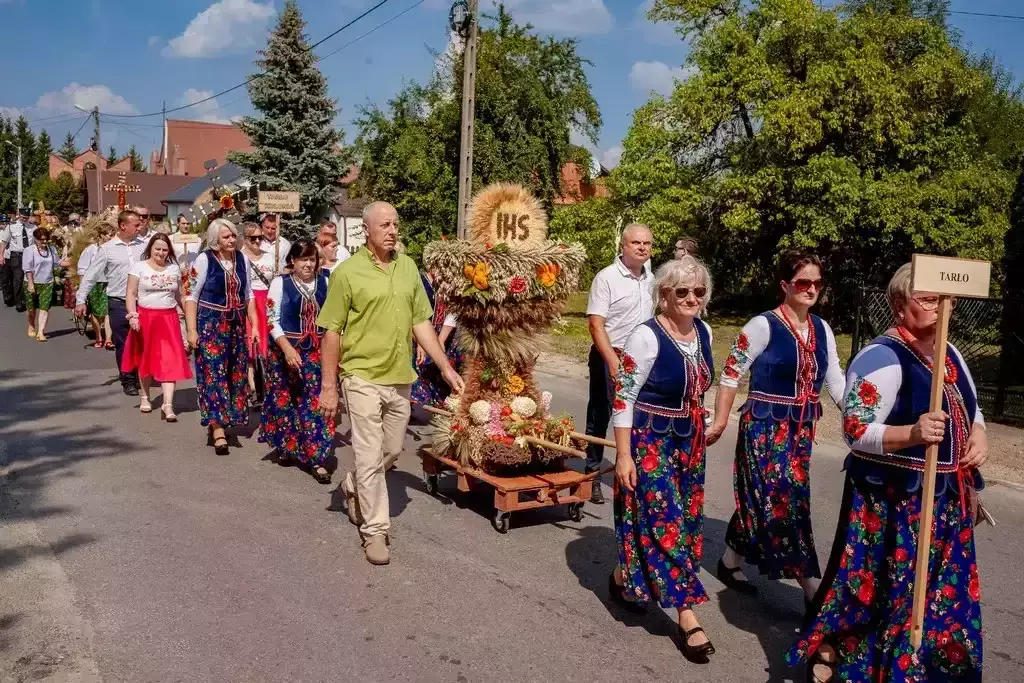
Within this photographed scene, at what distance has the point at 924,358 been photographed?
3.54 m

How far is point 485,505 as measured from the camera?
6.83 metres

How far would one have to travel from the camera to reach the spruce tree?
37438mm

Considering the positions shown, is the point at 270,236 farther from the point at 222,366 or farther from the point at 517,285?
the point at 517,285

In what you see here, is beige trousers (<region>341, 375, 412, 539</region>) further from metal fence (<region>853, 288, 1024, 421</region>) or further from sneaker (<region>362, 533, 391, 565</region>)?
metal fence (<region>853, 288, 1024, 421</region>)

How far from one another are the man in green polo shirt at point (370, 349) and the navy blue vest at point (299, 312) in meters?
1.95

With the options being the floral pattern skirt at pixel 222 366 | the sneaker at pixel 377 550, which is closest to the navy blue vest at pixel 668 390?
the sneaker at pixel 377 550

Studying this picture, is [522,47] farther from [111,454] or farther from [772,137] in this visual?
[111,454]

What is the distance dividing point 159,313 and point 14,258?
1418 cm

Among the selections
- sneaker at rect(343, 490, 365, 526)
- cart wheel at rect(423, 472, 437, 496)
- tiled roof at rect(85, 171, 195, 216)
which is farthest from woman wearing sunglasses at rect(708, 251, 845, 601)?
tiled roof at rect(85, 171, 195, 216)

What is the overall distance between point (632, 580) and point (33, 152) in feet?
350

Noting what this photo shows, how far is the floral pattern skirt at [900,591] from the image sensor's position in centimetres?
351

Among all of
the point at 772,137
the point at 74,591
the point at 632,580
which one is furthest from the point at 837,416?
the point at 772,137

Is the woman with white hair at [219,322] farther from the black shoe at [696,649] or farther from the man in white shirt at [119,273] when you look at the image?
the black shoe at [696,649]

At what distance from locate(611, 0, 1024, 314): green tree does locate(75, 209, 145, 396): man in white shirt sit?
1258 centimetres
